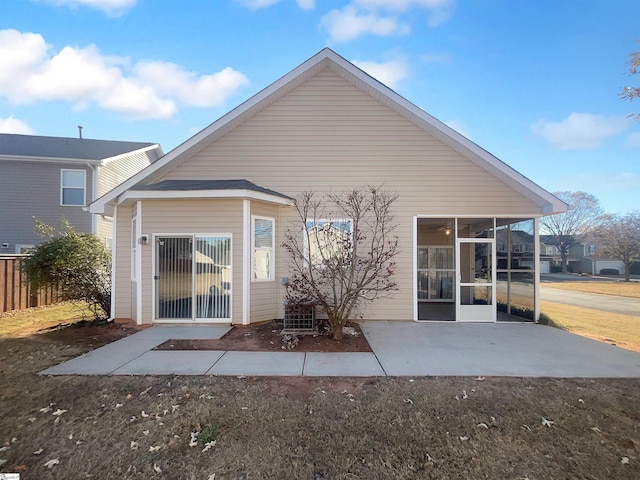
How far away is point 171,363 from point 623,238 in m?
44.0

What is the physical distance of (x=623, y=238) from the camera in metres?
31.9

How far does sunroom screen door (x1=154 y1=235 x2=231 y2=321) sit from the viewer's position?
761 cm

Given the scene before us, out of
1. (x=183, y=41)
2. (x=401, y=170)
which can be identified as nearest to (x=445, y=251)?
(x=401, y=170)

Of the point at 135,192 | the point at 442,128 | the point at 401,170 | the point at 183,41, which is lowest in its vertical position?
the point at 135,192

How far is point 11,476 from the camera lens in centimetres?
259

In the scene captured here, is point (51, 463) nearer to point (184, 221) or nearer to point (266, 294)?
point (266, 294)

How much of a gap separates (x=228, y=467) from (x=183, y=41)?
12.7 m

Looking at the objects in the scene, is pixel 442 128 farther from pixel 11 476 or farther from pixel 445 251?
pixel 11 476

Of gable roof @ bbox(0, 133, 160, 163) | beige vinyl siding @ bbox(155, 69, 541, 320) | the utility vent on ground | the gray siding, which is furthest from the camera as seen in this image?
gable roof @ bbox(0, 133, 160, 163)

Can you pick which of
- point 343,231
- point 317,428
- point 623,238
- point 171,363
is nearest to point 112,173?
point 343,231

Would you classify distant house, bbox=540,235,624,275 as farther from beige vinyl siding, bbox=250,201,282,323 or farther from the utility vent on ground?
the utility vent on ground

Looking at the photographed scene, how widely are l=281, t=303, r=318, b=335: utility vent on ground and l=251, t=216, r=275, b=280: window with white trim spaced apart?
4.60ft

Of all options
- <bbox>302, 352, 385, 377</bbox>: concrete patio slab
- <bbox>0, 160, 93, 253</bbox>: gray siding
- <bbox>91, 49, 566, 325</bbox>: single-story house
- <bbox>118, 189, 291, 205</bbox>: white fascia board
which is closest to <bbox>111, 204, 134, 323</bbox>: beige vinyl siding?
<bbox>91, 49, 566, 325</bbox>: single-story house

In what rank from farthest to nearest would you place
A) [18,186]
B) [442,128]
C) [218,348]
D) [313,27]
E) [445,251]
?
[18,186]
[445,251]
[313,27]
[442,128]
[218,348]
